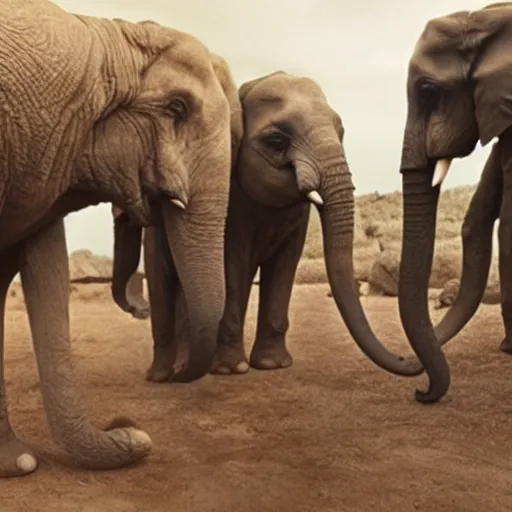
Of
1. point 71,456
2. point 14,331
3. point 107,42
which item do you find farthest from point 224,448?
point 14,331

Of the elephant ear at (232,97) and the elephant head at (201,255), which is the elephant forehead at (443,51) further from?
the elephant head at (201,255)

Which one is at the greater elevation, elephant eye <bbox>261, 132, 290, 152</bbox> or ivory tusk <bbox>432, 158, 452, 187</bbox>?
elephant eye <bbox>261, 132, 290, 152</bbox>

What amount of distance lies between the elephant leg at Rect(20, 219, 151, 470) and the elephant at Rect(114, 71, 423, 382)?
1.22 meters

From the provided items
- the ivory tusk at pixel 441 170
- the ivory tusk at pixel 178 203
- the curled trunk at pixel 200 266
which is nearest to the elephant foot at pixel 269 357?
the ivory tusk at pixel 441 170

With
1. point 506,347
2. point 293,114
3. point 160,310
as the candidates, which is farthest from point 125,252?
point 506,347

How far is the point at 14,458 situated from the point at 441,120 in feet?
6.36

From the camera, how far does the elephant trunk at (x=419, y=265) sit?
3.32 m

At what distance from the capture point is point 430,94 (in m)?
3.23

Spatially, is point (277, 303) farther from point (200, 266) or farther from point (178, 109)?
point (178, 109)

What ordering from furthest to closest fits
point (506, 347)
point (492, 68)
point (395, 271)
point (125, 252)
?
point (395, 271), point (506, 347), point (125, 252), point (492, 68)

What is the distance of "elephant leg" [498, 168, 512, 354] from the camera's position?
3373 millimetres

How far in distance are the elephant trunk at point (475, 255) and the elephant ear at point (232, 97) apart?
114cm

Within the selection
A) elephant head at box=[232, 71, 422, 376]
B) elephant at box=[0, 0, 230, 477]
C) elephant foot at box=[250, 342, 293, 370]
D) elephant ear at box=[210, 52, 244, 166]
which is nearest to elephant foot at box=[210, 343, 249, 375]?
elephant foot at box=[250, 342, 293, 370]

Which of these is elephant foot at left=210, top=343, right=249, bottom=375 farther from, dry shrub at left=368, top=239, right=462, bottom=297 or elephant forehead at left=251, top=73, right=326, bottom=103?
dry shrub at left=368, top=239, right=462, bottom=297
